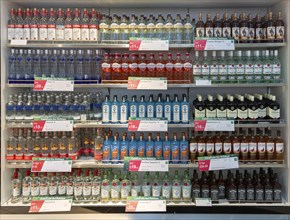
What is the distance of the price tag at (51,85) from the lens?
3826 millimetres

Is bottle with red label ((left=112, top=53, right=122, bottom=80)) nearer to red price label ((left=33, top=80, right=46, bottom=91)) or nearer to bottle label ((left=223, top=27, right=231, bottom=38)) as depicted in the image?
red price label ((left=33, top=80, right=46, bottom=91))

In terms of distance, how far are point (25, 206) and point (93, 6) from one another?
2.38 meters

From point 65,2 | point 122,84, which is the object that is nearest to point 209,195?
point 122,84

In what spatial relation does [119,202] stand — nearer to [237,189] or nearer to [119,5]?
[237,189]

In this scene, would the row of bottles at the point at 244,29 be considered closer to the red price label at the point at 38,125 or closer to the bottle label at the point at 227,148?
the bottle label at the point at 227,148

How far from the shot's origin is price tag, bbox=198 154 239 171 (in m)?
3.78

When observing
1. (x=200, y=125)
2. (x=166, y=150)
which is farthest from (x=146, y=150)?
(x=200, y=125)

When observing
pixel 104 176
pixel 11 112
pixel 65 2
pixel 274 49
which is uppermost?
pixel 65 2

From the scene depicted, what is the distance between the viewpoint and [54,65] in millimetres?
4035

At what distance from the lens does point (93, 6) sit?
14.2 feet

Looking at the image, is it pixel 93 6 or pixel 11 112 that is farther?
pixel 93 6

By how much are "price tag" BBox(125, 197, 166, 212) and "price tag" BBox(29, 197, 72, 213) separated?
0.63m

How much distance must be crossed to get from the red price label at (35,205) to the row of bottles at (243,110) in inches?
73.0

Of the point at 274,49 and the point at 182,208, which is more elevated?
the point at 274,49
